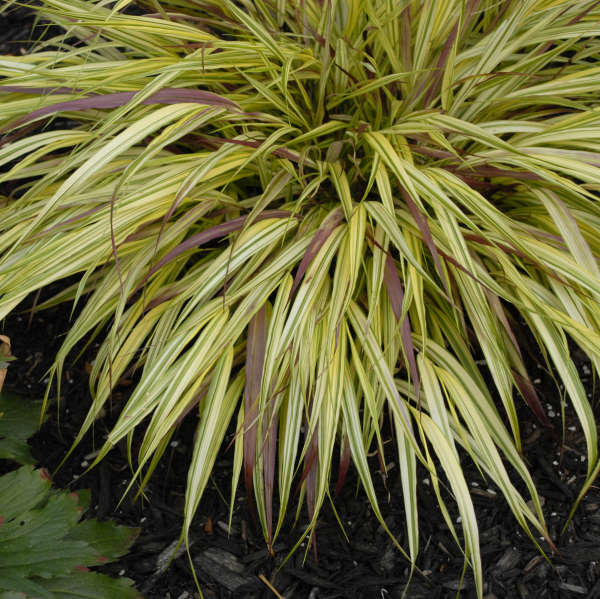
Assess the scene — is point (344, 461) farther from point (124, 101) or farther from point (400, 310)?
point (124, 101)

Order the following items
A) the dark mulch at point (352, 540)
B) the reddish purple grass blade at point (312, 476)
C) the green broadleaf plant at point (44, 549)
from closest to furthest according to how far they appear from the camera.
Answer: the green broadleaf plant at point (44, 549)
the reddish purple grass blade at point (312, 476)
the dark mulch at point (352, 540)

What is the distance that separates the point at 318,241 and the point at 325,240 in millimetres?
30

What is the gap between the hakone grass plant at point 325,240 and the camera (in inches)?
41.0

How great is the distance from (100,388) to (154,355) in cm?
11

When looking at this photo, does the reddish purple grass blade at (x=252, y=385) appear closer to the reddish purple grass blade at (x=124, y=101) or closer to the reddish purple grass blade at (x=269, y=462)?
the reddish purple grass blade at (x=269, y=462)

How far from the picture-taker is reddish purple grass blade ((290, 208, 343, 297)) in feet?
3.49

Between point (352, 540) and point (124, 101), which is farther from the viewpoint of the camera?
point (352, 540)

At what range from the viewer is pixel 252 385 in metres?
1.12

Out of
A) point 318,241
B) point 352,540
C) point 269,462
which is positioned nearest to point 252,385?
point 269,462

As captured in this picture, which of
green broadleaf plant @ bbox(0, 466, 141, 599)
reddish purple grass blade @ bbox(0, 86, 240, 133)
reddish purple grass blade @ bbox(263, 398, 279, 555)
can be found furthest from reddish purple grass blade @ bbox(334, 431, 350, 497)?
reddish purple grass blade @ bbox(0, 86, 240, 133)

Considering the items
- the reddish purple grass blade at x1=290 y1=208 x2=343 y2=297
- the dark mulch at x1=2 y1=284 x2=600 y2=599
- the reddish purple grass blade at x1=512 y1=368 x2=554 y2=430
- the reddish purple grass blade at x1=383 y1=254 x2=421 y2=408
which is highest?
the reddish purple grass blade at x1=290 y1=208 x2=343 y2=297

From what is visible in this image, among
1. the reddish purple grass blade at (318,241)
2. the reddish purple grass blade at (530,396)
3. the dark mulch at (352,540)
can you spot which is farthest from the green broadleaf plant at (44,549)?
the reddish purple grass blade at (530,396)

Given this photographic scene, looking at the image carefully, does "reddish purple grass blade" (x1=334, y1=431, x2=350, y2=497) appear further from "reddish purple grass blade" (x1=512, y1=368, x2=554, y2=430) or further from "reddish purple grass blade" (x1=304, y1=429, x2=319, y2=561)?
"reddish purple grass blade" (x1=512, y1=368, x2=554, y2=430)

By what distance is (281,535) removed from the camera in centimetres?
125
